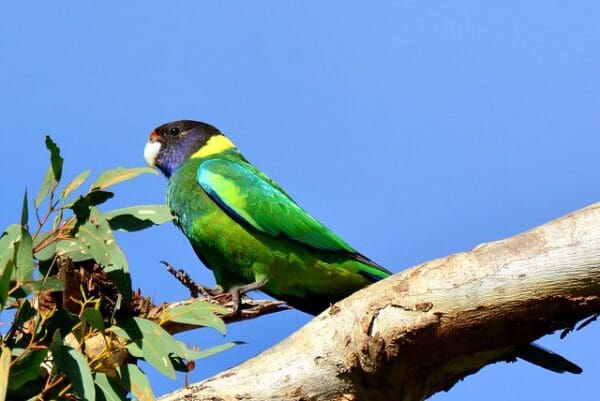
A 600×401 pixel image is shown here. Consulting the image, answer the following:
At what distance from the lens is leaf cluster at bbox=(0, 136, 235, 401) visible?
2.52 m

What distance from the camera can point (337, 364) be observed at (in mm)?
2805

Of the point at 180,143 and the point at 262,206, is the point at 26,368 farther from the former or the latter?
the point at 180,143

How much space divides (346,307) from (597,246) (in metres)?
0.78

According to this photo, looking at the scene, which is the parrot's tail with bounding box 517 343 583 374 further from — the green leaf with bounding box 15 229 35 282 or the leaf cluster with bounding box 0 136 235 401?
the green leaf with bounding box 15 229 35 282

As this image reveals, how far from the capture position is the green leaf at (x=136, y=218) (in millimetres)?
2922

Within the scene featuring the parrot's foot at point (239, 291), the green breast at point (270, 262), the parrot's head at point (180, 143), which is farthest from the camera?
the parrot's head at point (180, 143)

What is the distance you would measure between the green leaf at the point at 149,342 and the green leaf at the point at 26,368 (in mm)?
278

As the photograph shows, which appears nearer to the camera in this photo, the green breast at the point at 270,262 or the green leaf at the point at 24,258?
the green leaf at the point at 24,258

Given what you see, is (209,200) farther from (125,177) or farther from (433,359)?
(433,359)

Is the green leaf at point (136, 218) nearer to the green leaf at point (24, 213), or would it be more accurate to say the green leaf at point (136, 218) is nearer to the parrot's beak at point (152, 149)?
the green leaf at point (24, 213)

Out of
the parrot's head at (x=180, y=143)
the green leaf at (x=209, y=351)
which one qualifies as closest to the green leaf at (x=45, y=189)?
the green leaf at (x=209, y=351)

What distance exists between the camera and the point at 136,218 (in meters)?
2.95

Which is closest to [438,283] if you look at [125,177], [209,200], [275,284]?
[125,177]

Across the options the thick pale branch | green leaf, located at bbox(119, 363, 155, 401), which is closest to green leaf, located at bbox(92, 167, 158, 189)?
green leaf, located at bbox(119, 363, 155, 401)
